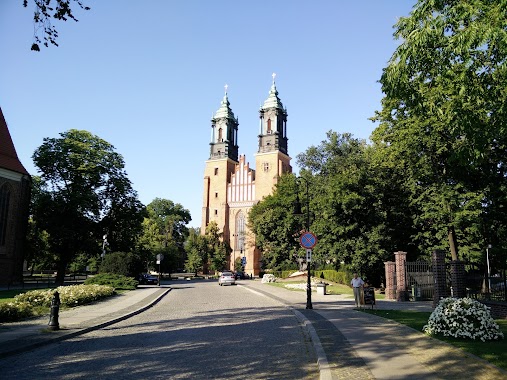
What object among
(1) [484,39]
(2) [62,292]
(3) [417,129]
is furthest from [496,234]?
(2) [62,292]

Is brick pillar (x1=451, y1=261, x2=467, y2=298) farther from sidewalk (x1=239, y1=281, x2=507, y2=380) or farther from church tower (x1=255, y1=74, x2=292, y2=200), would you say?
church tower (x1=255, y1=74, x2=292, y2=200)

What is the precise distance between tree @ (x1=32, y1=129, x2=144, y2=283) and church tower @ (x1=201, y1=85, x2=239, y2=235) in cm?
3685

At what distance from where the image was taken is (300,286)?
112 feet

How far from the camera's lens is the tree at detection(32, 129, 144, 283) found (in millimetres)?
38562

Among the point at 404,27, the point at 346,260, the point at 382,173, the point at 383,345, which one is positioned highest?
the point at 382,173

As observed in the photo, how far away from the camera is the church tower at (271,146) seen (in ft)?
253

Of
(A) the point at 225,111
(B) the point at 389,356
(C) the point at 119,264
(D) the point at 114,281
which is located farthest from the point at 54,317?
(A) the point at 225,111

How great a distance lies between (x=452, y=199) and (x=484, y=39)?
63.0 feet

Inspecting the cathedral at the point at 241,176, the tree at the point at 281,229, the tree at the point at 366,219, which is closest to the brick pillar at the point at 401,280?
the tree at the point at 366,219

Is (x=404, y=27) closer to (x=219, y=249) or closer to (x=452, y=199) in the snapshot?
(x=452, y=199)

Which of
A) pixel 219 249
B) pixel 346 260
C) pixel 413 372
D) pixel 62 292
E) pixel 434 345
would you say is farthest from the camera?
pixel 219 249

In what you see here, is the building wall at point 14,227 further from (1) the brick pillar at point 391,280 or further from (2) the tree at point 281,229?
(1) the brick pillar at point 391,280

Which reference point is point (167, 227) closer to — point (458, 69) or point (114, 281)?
point (114, 281)

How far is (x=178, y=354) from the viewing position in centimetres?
843
